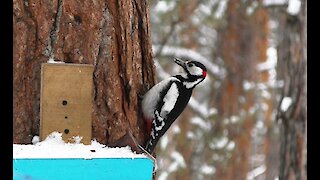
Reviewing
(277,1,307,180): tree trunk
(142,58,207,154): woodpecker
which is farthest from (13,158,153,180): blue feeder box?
(277,1,307,180): tree trunk

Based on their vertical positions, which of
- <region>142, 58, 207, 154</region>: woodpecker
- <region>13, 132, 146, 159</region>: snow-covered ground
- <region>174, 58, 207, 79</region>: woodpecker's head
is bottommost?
<region>13, 132, 146, 159</region>: snow-covered ground

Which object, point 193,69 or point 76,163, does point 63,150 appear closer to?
point 76,163

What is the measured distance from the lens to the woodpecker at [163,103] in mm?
2021

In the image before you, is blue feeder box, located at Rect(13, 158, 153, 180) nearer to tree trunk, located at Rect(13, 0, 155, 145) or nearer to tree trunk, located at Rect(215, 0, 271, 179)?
tree trunk, located at Rect(13, 0, 155, 145)

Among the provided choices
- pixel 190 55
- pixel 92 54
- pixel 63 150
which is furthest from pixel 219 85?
pixel 63 150

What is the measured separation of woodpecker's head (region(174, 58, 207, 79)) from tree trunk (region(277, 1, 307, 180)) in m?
2.36

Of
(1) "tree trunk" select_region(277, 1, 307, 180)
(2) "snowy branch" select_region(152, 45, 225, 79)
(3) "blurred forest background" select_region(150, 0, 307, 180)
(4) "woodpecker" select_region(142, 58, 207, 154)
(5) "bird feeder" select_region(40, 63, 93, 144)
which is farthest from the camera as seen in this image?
(2) "snowy branch" select_region(152, 45, 225, 79)

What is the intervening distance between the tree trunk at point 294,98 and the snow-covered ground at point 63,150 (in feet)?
9.78

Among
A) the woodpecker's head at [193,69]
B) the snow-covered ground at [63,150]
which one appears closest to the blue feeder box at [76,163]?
the snow-covered ground at [63,150]

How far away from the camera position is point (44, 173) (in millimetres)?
1534

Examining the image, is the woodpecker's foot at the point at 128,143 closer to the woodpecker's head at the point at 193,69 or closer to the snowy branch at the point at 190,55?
the woodpecker's head at the point at 193,69

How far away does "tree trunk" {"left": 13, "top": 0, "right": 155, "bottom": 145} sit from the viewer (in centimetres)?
183

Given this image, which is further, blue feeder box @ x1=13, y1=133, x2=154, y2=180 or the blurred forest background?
the blurred forest background

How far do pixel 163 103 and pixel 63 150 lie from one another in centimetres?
52
